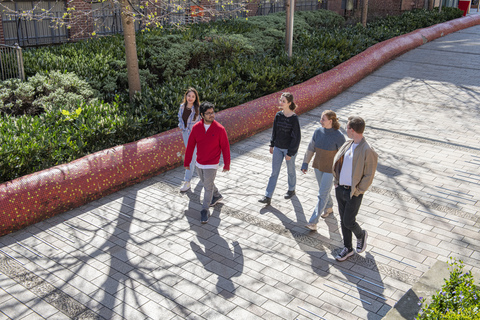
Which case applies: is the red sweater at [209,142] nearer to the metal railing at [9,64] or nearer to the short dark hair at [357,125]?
the short dark hair at [357,125]

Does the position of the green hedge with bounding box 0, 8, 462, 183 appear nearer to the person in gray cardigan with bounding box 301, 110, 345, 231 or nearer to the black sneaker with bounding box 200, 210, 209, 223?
the black sneaker with bounding box 200, 210, 209, 223

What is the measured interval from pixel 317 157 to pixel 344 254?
136 cm

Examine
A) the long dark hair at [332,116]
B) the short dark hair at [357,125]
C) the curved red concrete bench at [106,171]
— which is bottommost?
the curved red concrete bench at [106,171]

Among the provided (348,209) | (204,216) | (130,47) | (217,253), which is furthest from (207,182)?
(130,47)

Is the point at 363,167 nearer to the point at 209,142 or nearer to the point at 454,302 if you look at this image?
the point at 454,302

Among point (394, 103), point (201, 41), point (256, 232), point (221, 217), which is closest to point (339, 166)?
point (256, 232)

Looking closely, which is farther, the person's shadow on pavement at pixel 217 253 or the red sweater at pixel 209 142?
the red sweater at pixel 209 142

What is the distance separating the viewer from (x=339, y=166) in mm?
5734

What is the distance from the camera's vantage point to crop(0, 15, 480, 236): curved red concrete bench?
21.7 feet

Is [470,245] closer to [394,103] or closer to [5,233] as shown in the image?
[5,233]

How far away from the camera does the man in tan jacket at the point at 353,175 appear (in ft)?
17.9

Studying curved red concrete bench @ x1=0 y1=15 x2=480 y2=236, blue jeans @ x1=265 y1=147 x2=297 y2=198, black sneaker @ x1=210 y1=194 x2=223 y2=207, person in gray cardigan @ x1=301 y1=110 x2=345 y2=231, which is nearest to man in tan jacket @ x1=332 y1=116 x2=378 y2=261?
person in gray cardigan @ x1=301 y1=110 x2=345 y2=231


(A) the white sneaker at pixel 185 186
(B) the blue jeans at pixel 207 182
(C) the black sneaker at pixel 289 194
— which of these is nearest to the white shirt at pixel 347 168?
(B) the blue jeans at pixel 207 182

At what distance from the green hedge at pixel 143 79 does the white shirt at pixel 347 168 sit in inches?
174
